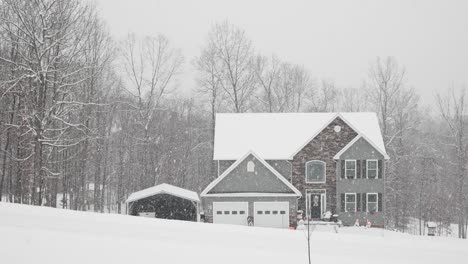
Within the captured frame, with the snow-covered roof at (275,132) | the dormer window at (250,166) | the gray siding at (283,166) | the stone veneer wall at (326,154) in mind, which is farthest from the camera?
the snow-covered roof at (275,132)

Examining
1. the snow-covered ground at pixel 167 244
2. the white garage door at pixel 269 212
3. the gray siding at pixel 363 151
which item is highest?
the gray siding at pixel 363 151

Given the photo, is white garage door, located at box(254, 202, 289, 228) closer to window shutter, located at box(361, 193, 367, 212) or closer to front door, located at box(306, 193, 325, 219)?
front door, located at box(306, 193, 325, 219)

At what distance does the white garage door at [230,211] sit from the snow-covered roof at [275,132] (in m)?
4.08

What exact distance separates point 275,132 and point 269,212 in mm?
7404

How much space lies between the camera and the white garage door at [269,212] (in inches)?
1292

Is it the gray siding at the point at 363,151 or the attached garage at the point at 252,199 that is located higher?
the gray siding at the point at 363,151

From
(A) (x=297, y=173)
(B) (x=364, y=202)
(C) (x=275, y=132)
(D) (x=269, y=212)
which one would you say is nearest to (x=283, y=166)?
(A) (x=297, y=173)

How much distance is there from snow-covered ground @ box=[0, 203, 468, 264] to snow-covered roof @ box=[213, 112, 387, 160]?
578 inches

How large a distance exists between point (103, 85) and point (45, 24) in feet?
71.2

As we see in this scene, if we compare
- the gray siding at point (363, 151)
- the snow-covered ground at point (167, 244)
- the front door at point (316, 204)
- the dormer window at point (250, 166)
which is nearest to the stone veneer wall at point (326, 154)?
the front door at point (316, 204)

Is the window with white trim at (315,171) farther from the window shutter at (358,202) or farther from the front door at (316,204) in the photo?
the window shutter at (358,202)

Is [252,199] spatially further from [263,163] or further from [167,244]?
[167,244]

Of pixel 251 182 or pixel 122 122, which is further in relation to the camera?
pixel 122 122

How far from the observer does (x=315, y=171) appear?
35688mm
